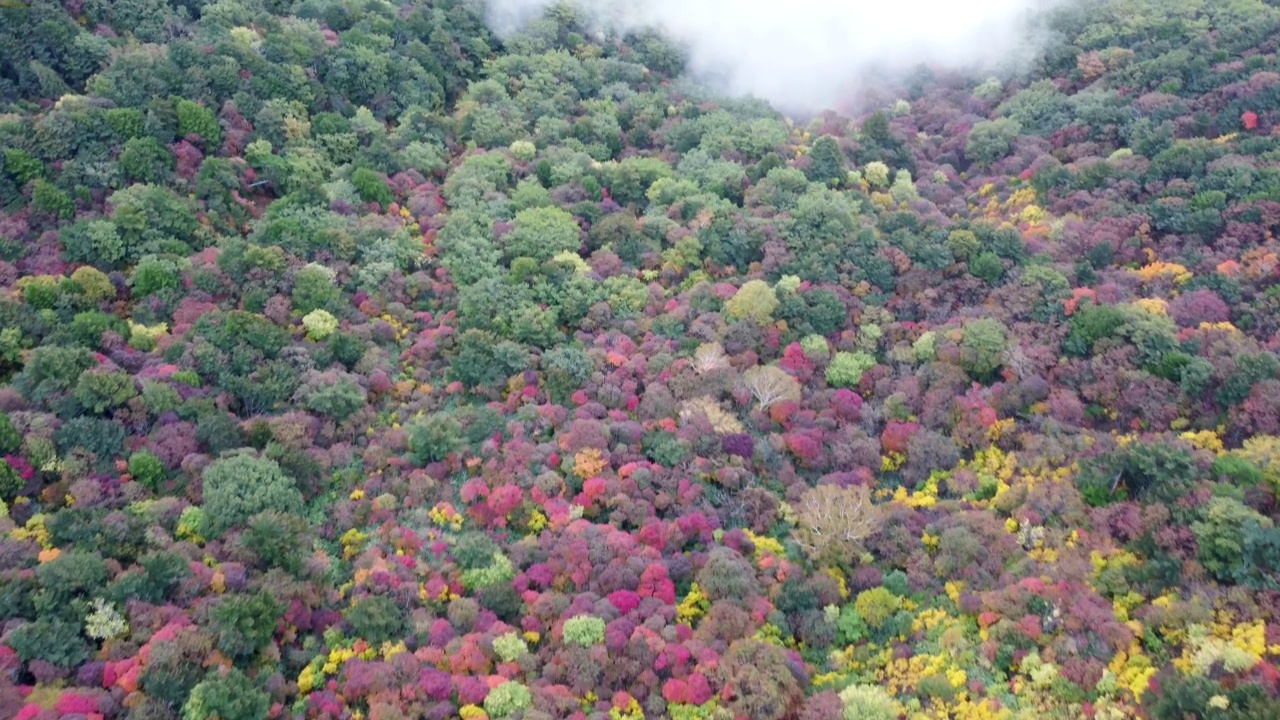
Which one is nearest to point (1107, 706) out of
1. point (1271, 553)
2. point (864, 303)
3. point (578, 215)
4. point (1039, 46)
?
point (1271, 553)

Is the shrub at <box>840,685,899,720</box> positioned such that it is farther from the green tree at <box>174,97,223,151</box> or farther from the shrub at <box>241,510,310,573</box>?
the green tree at <box>174,97,223,151</box>

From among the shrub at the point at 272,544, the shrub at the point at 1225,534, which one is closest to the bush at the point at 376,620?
the shrub at the point at 272,544

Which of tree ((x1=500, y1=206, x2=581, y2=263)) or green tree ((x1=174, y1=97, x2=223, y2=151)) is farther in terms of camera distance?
tree ((x1=500, y1=206, x2=581, y2=263))

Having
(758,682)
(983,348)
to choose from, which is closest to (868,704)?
(758,682)

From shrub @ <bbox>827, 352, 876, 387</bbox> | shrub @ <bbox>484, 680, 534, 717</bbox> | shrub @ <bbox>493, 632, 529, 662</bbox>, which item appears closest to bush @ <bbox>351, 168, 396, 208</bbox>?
shrub @ <bbox>827, 352, 876, 387</bbox>

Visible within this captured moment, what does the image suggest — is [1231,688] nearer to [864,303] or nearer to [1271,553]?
[1271,553]

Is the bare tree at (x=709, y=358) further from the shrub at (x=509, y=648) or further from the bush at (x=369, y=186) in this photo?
the bush at (x=369, y=186)

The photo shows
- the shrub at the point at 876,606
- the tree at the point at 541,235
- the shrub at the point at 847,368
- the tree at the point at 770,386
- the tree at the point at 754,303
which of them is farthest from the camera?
the tree at the point at 541,235
